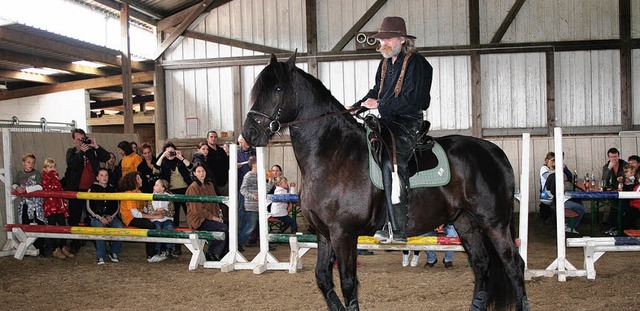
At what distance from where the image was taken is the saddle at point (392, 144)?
14.6ft

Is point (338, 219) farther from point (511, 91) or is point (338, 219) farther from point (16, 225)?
point (511, 91)

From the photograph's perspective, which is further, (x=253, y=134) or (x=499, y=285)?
(x=499, y=285)

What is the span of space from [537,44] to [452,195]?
1131cm

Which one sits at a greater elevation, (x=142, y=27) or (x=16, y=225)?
(x=142, y=27)

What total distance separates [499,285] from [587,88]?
11.4 m

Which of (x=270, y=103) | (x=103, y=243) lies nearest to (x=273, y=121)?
(x=270, y=103)

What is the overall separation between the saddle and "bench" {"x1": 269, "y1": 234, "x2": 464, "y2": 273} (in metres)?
2.11

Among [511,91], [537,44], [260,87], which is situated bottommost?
[260,87]

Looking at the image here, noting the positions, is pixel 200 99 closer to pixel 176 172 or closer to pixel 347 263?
pixel 176 172

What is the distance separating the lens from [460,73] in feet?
49.4

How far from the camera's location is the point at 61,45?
1234cm

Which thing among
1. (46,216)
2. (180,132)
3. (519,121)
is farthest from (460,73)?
(46,216)

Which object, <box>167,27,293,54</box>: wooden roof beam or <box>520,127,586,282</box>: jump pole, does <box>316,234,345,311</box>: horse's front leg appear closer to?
<box>520,127,586,282</box>: jump pole

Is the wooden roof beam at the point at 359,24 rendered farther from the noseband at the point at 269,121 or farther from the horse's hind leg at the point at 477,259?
the noseband at the point at 269,121
